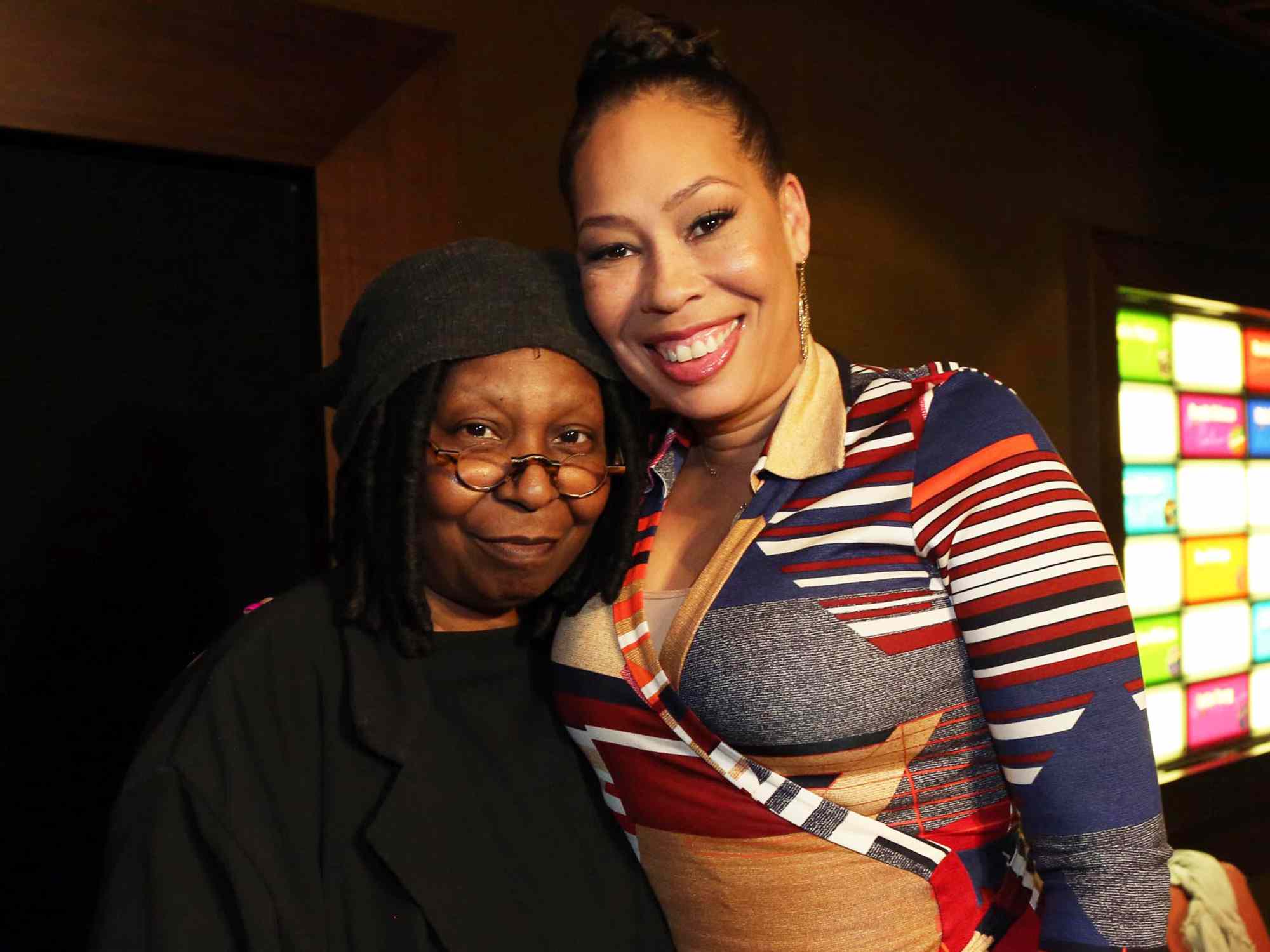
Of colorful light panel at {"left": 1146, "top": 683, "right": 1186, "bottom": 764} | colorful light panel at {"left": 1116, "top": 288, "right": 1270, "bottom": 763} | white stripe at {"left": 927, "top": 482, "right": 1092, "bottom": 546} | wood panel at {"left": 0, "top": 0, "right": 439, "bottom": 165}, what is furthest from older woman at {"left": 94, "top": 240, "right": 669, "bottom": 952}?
colorful light panel at {"left": 1146, "top": 683, "right": 1186, "bottom": 764}

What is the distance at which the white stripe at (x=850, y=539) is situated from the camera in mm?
1123

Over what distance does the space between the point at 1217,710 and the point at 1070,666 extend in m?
3.03

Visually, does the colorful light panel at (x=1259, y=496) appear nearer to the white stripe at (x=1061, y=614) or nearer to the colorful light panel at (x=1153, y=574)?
the colorful light panel at (x=1153, y=574)

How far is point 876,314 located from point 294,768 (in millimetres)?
1984

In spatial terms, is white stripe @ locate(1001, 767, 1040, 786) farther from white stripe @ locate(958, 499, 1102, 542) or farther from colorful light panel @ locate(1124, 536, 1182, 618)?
colorful light panel @ locate(1124, 536, 1182, 618)

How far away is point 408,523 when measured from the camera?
1.27 metres

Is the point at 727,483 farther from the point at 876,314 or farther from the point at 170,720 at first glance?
the point at 876,314

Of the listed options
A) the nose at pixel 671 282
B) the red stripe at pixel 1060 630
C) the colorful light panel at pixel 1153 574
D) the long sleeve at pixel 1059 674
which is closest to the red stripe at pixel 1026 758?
the long sleeve at pixel 1059 674

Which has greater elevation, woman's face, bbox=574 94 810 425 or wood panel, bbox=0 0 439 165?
wood panel, bbox=0 0 439 165

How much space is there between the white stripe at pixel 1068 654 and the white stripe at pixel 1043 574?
→ 7 centimetres

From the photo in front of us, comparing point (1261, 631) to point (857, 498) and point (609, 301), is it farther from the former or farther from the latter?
point (609, 301)

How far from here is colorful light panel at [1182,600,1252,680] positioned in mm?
3520

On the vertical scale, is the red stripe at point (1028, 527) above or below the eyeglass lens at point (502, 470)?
below

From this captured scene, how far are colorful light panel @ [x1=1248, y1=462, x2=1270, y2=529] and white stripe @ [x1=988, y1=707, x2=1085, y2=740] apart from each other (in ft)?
10.4
